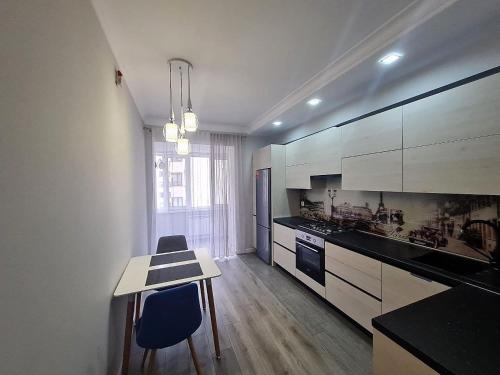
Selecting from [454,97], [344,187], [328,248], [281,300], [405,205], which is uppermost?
[454,97]

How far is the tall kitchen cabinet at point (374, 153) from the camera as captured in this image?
191 cm

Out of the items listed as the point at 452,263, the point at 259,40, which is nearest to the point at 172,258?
the point at 259,40

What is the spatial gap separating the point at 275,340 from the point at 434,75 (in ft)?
9.48

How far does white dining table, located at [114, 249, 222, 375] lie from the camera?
1520mm

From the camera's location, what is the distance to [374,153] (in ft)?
6.92

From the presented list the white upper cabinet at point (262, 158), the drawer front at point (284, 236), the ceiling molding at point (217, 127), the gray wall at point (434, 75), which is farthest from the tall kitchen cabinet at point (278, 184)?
the gray wall at point (434, 75)

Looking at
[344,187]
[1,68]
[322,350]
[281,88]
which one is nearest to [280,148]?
[281,88]

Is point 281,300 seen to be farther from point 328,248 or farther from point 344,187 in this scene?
point 344,187

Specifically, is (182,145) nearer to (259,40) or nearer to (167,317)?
(259,40)

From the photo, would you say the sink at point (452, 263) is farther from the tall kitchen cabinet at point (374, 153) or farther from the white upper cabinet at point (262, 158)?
the white upper cabinet at point (262, 158)

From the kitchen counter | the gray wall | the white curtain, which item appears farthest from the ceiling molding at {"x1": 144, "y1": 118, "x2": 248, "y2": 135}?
the kitchen counter

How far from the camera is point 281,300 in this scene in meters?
2.71

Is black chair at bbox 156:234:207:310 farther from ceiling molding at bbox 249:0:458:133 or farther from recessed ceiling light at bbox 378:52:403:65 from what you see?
recessed ceiling light at bbox 378:52:403:65

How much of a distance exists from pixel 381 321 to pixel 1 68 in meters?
1.64
